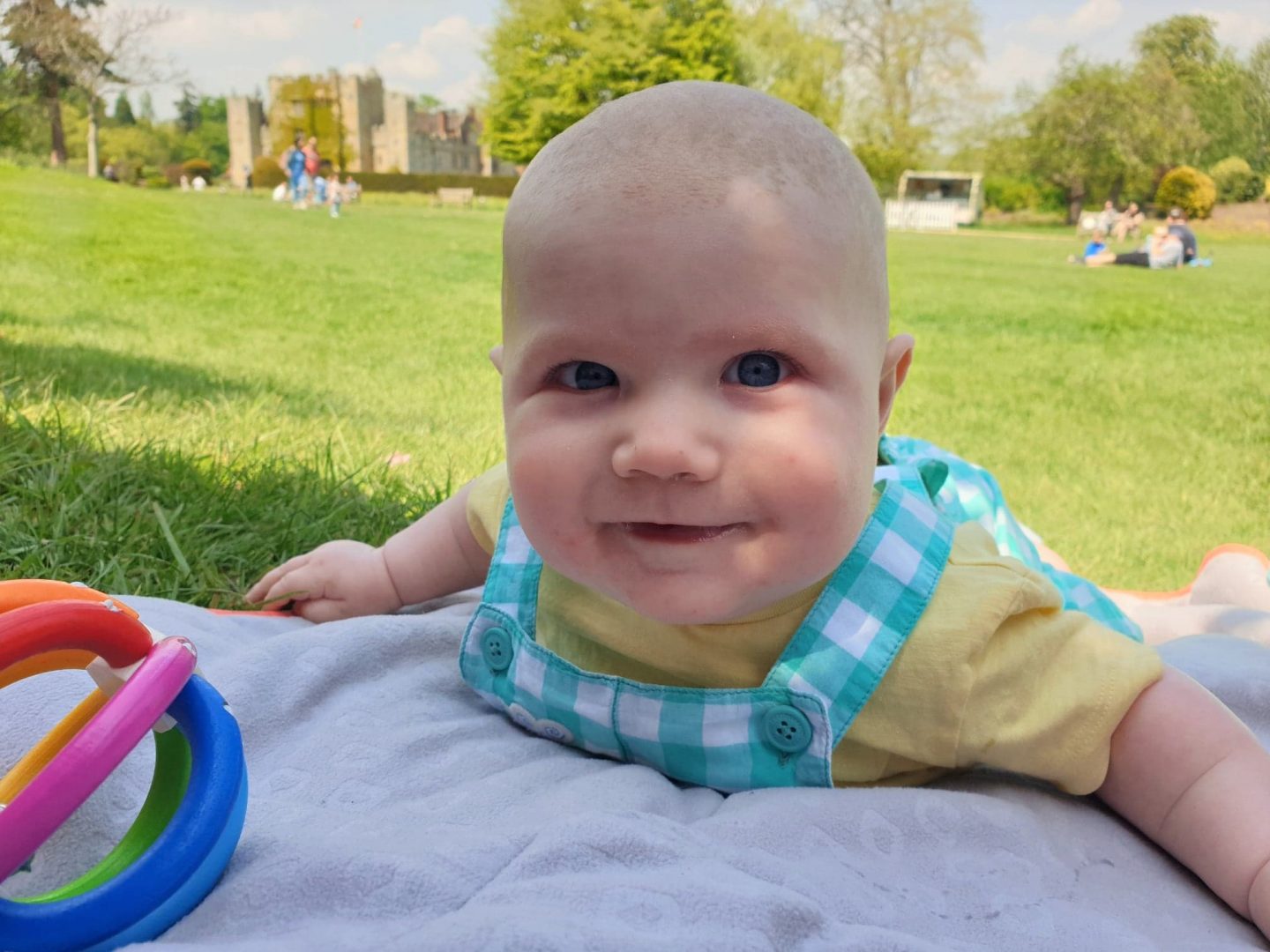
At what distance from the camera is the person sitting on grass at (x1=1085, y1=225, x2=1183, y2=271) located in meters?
4.44

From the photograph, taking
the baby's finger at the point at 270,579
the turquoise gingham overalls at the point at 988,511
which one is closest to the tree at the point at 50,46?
the baby's finger at the point at 270,579

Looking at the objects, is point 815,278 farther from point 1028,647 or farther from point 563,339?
point 1028,647

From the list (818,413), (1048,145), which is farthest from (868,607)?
(1048,145)

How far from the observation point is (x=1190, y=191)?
165 inches

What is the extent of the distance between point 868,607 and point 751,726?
16 centimetres

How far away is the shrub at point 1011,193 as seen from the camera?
491 centimetres

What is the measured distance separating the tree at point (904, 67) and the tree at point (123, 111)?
106 inches

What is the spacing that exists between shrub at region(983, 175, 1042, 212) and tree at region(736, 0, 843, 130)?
106 centimetres

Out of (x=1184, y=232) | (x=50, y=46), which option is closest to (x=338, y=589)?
(x=50, y=46)

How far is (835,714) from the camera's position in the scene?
1.03 m

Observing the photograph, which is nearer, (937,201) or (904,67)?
(904,67)

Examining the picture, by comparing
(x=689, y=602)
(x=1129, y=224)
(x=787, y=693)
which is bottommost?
(x=787, y=693)

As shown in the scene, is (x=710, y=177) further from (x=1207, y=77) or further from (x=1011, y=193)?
(x=1011, y=193)

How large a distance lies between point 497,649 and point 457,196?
3.99 m
